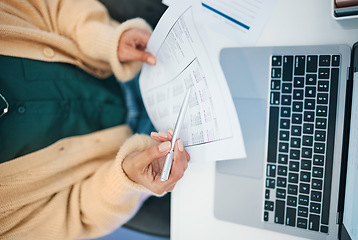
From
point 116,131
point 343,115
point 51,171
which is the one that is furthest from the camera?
point 116,131

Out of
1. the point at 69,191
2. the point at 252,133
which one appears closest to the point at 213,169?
the point at 252,133

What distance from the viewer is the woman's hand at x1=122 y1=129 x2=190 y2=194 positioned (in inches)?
19.1

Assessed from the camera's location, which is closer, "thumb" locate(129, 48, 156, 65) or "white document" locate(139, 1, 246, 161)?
"white document" locate(139, 1, 246, 161)

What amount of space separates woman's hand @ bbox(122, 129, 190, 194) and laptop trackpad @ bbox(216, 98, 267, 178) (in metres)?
0.13

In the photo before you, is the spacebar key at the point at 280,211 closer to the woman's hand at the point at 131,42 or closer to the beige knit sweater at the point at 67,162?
the beige knit sweater at the point at 67,162

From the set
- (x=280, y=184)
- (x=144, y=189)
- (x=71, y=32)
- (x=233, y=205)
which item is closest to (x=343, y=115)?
(x=280, y=184)

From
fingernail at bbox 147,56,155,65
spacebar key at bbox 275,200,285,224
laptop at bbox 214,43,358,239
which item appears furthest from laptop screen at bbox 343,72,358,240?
fingernail at bbox 147,56,155,65

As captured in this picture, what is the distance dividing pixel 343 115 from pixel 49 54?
0.65 m

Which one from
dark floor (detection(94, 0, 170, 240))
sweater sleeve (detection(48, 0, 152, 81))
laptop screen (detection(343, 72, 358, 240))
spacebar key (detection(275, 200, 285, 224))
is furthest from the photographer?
dark floor (detection(94, 0, 170, 240))

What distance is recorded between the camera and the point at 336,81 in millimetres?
477

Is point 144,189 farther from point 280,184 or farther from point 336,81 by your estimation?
point 336,81

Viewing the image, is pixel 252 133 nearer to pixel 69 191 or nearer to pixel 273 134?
pixel 273 134

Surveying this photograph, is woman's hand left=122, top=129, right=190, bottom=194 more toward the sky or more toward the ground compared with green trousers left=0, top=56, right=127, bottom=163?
more toward the ground

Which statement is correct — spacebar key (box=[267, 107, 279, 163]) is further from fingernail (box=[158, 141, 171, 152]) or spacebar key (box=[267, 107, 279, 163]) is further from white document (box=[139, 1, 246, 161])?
fingernail (box=[158, 141, 171, 152])
